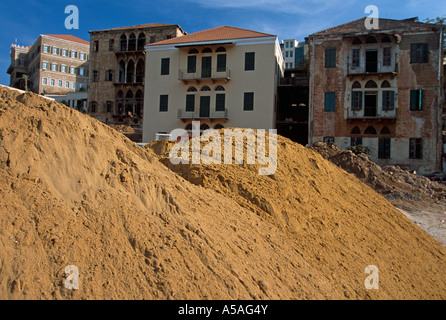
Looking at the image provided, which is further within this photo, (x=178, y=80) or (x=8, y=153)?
(x=178, y=80)

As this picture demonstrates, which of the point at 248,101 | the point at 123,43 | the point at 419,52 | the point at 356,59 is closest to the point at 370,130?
the point at 356,59

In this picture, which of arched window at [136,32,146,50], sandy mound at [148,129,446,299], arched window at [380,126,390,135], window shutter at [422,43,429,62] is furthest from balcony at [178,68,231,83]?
sandy mound at [148,129,446,299]

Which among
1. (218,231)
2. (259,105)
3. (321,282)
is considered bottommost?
(321,282)

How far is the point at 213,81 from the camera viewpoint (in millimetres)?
32094

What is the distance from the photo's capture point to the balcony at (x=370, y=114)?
2817 cm

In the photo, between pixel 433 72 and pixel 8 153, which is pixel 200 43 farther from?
pixel 8 153

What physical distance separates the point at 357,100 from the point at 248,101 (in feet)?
28.7

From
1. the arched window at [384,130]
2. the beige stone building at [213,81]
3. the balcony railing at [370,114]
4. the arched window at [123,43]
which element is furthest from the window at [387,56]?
the arched window at [123,43]

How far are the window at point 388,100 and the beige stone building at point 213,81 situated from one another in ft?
28.3

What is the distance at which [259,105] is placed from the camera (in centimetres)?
3067

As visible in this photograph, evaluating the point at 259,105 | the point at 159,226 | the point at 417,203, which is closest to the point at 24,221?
the point at 159,226

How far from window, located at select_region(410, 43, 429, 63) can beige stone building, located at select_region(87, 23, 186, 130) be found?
23659 mm

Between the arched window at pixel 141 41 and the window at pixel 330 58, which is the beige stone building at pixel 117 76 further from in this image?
the window at pixel 330 58
